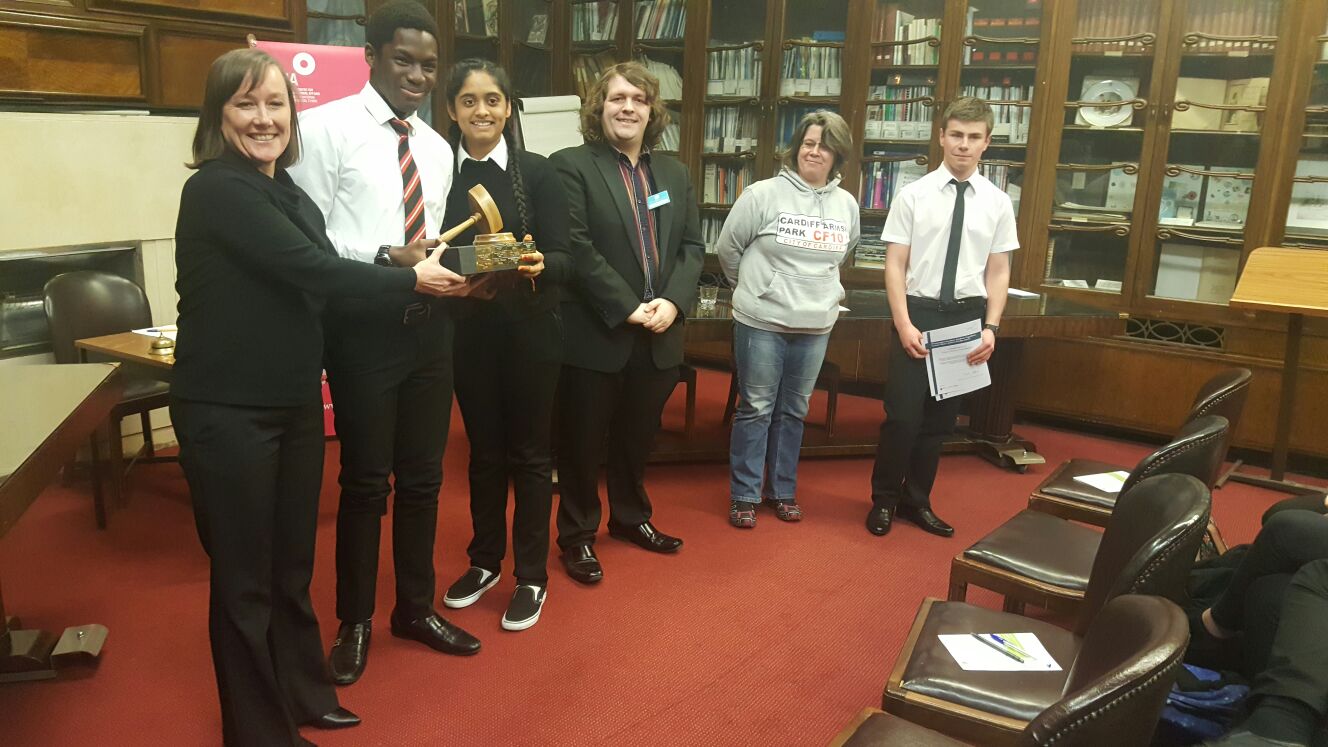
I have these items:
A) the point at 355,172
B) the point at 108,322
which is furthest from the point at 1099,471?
the point at 108,322

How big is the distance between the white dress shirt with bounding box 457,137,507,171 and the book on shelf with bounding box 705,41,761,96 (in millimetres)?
3363

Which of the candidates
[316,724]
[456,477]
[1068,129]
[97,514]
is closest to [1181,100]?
[1068,129]

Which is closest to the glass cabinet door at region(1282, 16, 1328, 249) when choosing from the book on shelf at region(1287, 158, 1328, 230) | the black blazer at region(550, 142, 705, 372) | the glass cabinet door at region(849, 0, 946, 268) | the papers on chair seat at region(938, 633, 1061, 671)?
→ the book on shelf at region(1287, 158, 1328, 230)

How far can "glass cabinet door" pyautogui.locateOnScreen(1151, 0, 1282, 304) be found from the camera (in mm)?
4055

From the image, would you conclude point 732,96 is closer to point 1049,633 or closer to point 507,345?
point 507,345

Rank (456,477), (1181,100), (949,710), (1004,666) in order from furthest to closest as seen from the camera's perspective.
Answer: (1181,100) < (456,477) < (1004,666) < (949,710)

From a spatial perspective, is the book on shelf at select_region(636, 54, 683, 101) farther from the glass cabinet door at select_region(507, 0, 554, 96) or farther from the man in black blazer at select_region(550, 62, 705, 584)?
the man in black blazer at select_region(550, 62, 705, 584)

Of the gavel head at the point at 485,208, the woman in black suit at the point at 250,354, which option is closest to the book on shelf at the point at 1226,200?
the gavel head at the point at 485,208

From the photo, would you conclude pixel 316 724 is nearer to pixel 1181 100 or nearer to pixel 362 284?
pixel 362 284

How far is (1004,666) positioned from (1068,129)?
3632 mm

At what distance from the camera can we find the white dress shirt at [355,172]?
1.87 metres

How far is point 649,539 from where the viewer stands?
2996 mm

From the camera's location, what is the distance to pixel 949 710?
5.00ft

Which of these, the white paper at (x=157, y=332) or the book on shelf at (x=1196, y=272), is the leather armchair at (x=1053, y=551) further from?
the white paper at (x=157, y=332)
